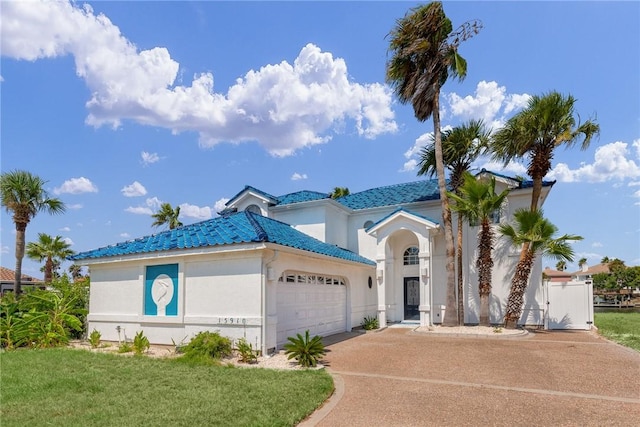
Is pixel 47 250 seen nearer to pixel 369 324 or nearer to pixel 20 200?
pixel 20 200

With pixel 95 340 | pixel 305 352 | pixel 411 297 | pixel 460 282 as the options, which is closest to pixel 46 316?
pixel 95 340

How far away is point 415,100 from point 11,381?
16388 mm

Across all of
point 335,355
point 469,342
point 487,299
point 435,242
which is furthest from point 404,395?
point 435,242

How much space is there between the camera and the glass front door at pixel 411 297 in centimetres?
2019

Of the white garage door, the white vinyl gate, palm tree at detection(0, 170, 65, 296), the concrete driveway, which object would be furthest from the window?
palm tree at detection(0, 170, 65, 296)

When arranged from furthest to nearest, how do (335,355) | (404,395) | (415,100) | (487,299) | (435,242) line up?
(435,242) → (415,100) → (487,299) → (335,355) → (404,395)

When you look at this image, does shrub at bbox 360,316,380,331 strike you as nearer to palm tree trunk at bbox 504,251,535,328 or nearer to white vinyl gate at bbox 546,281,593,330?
palm tree trunk at bbox 504,251,535,328

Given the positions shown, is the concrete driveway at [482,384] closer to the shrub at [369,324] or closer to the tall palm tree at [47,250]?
the shrub at [369,324]

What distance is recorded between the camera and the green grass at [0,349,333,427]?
571cm

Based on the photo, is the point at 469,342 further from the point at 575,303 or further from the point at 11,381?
the point at 11,381

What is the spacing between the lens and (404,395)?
284 inches

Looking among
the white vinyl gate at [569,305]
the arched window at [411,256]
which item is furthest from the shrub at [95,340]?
the white vinyl gate at [569,305]

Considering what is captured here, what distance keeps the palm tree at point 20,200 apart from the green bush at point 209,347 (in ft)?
57.9

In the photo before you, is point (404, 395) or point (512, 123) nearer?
point (404, 395)
